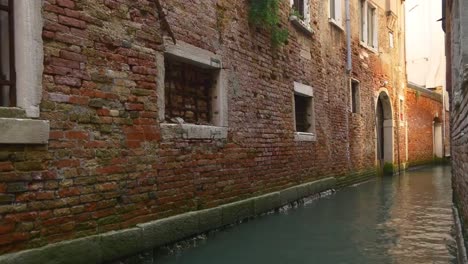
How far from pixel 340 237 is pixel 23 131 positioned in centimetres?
364

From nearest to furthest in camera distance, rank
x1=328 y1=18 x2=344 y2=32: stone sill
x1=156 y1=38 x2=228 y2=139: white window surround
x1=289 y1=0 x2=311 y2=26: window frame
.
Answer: x1=156 y1=38 x2=228 y2=139: white window surround, x1=289 y1=0 x2=311 y2=26: window frame, x1=328 y1=18 x2=344 y2=32: stone sill

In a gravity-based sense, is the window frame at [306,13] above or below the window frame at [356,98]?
above

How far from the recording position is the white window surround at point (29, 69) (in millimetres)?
3367

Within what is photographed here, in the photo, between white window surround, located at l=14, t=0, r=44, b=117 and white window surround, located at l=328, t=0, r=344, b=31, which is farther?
white window surround, located at l=328, t=0, r=344, b=31

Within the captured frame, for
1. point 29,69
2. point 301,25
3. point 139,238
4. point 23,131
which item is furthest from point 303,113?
point 23,131

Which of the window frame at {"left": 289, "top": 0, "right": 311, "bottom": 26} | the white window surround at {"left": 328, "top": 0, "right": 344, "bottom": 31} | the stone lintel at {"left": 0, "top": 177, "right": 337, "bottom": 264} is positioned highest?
the white window surround at {"left": 328, "top": 0, "right": 344, "bottom": 31}

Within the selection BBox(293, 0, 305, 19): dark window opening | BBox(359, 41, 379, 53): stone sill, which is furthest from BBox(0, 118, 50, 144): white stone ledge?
BBox(359, 41, 379, 53): stone sill

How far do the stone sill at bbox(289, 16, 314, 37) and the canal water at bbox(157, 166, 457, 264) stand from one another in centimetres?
332

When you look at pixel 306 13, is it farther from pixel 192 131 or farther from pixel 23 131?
pixel 23 131

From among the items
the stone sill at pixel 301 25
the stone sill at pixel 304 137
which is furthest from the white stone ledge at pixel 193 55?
the stone sill at pixel 304 137

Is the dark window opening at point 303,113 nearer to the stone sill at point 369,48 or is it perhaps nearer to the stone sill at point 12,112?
the stone sill at point 369,48

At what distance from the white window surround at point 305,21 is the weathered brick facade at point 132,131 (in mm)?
203

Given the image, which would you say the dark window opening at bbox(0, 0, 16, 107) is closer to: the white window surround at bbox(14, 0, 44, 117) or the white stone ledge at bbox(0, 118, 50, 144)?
the white window surround at bbox(14, 0, 44, 117)

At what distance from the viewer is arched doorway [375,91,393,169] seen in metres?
14.9
